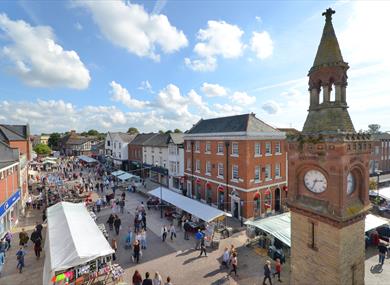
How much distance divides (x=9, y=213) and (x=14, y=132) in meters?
19.6

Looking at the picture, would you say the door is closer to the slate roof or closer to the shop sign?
the shop sign

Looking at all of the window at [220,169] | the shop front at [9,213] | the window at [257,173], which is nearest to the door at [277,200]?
the window at [257,173]

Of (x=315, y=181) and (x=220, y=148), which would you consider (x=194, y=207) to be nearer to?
(x=220, y=148)

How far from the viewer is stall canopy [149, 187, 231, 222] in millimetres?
16547

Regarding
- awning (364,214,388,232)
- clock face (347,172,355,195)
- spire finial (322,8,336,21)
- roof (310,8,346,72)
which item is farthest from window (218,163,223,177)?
spire finial (322,8,336,21)

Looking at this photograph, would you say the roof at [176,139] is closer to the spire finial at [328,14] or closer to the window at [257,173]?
the window at [257,173]

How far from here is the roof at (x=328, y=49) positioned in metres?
8.02

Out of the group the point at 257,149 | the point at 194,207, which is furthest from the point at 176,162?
the point at 257,149

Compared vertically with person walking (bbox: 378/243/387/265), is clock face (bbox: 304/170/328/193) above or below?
above

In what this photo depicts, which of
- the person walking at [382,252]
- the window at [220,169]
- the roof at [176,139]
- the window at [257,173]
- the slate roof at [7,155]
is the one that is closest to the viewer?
the person walking at [382,252]

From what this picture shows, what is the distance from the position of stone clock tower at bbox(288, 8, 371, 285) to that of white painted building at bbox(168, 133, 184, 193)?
21.3m

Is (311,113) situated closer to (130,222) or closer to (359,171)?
(359,171)

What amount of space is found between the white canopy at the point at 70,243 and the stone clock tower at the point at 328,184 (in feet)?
29.1

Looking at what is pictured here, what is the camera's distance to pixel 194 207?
1862cm
